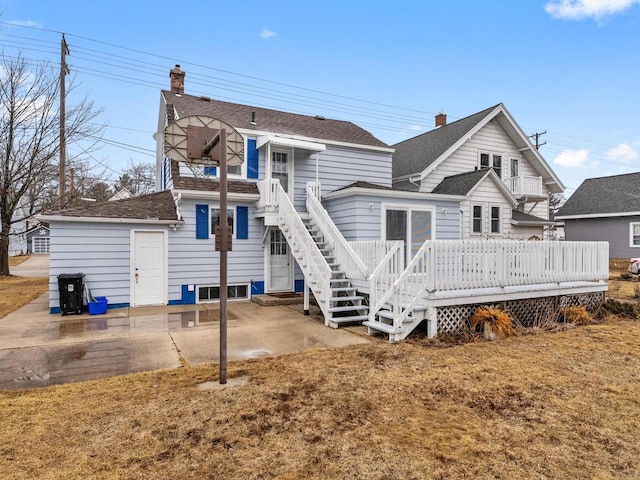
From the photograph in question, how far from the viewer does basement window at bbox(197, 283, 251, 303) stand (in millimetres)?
11082

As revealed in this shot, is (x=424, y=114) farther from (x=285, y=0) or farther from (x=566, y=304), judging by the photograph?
(x=566, y=304)

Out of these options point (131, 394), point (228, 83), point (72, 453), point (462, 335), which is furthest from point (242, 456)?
point (228, 83)

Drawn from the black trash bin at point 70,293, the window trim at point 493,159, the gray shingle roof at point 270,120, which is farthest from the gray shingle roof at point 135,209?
the window trim at point 493,159

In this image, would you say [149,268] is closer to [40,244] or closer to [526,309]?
[526,309]

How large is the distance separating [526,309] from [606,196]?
64.4ft

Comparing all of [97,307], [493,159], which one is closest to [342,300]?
[97,307]

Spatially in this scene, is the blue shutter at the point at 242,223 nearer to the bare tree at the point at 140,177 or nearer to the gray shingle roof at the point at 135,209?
the gray shingle roof at the point at 135,209

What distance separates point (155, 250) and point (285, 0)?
11.0 metres

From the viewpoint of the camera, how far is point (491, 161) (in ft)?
58.5

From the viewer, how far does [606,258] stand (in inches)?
368

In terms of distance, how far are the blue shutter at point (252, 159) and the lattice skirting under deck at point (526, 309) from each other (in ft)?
23.5

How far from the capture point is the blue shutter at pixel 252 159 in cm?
1178

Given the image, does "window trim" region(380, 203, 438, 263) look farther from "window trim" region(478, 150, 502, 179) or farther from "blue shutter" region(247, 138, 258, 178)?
"window trim" region(478, 150, 502, 179)

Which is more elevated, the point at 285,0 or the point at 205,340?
the point at 285,0
